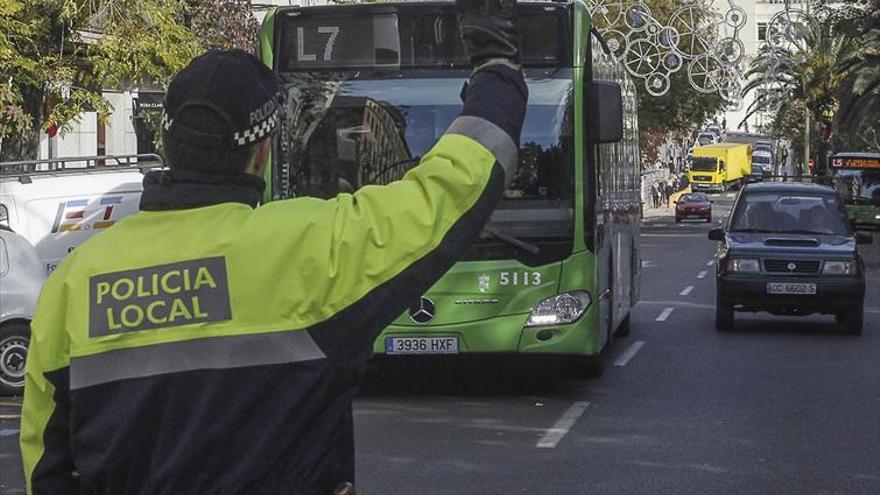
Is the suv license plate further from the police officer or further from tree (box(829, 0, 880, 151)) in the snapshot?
tree (box(829, 0, 880, 151))

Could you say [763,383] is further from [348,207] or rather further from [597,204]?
[348,207]

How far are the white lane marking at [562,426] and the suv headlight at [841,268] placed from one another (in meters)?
7.14

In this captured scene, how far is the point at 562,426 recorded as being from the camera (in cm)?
1216

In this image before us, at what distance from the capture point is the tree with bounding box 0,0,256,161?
23.0 meters

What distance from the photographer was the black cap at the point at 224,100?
304 centimetres

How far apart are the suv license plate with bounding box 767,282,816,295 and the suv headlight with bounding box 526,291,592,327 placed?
6.81 m

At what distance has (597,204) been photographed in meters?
13.9

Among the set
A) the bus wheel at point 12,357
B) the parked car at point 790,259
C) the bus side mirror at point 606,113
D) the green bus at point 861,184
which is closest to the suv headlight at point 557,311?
the bus side mirror at point 606,113

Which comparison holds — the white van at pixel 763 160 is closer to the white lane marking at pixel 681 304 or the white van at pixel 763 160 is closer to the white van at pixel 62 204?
the white lane marking at pixel 681 304

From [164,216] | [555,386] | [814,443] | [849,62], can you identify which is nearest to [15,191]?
[555,386]

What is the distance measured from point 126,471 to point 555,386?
1182 centimetres

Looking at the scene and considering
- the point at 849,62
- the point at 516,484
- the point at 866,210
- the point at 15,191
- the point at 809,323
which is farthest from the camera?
the point at 849,62

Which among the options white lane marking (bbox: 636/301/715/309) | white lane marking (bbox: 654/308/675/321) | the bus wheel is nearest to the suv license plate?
white lane marking (bbox: 654/308/675/321)

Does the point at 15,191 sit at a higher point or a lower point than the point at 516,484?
higher
